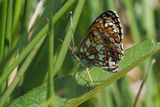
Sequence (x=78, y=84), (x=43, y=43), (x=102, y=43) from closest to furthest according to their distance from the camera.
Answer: (x=78, y=84) → (x=43, y=43) → (x=102, y=43)

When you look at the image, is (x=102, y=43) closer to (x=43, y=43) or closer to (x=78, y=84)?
(x=43, y=43)

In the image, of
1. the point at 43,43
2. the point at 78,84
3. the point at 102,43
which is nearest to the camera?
the point at 78,84

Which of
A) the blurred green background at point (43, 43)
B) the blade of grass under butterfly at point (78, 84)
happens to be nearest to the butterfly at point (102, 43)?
the blurred green background at point (43, 43)

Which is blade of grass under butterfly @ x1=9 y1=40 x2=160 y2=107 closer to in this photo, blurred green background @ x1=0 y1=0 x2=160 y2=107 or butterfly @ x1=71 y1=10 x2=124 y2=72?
blurred green background @ x1=0 y1=0 x2=160 y2=107

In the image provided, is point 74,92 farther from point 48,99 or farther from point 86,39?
point 86,39

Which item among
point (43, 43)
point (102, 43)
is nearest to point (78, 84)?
point (43, 43)

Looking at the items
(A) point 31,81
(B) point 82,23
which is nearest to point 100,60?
(A) point 31,81

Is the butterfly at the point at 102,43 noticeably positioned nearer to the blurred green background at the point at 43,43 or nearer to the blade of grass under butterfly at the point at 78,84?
the blurred green background at the point at 43,43

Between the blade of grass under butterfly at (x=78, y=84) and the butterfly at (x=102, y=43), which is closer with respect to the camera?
the blade of grass under butterfly at (x=78, y=84)
